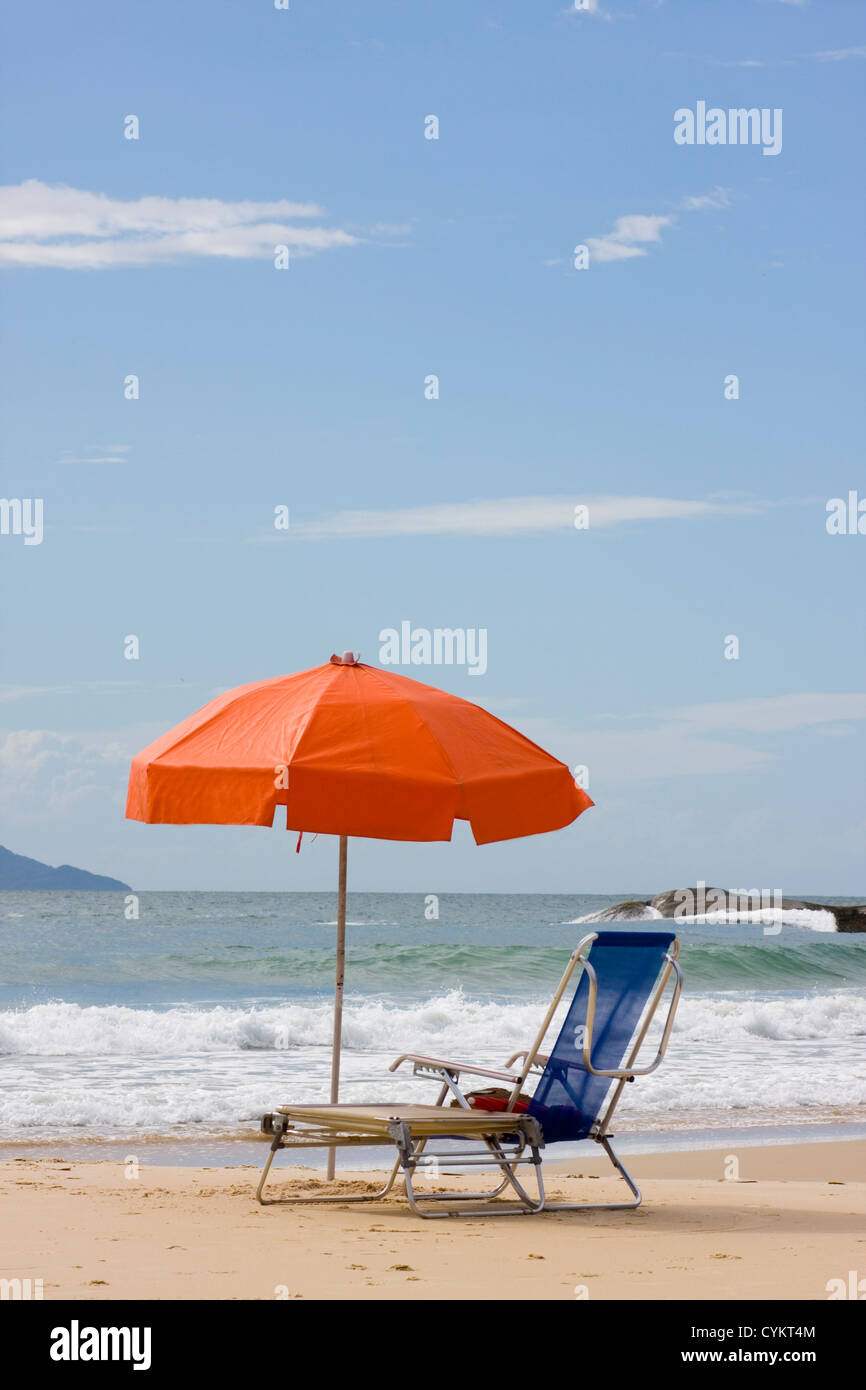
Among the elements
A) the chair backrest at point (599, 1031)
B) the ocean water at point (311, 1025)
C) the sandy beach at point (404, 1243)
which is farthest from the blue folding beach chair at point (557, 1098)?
the ocean water at point (311, 1025)

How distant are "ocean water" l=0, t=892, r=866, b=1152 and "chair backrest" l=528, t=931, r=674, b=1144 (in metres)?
4.28

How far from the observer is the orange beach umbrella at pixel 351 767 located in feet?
19.3

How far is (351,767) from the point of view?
5.94m

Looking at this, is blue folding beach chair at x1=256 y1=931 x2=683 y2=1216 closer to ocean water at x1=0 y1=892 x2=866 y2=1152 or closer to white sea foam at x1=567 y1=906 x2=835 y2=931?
ocean water at x1=0 y1=892 x2=866 y2=1152

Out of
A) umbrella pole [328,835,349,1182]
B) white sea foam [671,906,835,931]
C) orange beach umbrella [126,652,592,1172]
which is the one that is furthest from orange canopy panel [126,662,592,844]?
white sea foam [671,906,835,931]

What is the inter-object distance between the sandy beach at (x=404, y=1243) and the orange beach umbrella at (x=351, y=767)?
1.64 meters

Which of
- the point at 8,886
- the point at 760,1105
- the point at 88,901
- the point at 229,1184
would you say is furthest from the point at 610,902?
the point at 229,1184

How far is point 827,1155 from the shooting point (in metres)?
9.80

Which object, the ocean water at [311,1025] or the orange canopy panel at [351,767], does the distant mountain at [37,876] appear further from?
the orange canopy panel at [351,767]

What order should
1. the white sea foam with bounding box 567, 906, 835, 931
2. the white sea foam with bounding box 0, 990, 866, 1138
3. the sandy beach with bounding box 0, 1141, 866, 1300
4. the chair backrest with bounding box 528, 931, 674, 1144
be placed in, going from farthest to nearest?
the white sea foam with bounding box 567, 906, 835, 931 < the white sea foam with bounding box 0, 990, 866, 1138 < the chair backrest with bounding box 528, 931, 674, 1144 < the sandy beach with bounding box 0, 1141, 866, 1300

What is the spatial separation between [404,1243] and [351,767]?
191 centimetres

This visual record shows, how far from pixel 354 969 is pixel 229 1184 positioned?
21315 millimetres

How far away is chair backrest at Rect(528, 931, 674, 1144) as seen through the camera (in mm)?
6340
